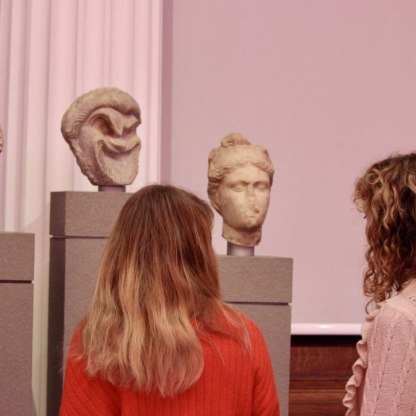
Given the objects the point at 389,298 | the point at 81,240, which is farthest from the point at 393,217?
the point at 81,240

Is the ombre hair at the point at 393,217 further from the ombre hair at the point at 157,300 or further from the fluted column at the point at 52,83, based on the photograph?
the fluted column at the point at 52,83

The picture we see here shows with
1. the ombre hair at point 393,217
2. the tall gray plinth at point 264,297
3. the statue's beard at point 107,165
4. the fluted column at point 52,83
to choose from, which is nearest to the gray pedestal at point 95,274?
the tall gray plinth at point 264,297

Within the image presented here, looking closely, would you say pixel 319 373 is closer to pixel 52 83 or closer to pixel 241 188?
pixel 241 188

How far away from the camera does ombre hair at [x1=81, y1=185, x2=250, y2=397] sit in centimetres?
215

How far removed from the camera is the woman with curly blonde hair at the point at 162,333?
7.08ft

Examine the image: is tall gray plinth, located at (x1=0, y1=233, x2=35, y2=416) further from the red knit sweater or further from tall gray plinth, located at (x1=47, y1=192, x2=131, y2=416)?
the red knit sweater

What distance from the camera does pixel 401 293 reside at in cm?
228

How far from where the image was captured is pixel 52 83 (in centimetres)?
544

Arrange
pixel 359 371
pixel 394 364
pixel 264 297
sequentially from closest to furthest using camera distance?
pixel 394 364, pixel 359 371, pixel 264 297

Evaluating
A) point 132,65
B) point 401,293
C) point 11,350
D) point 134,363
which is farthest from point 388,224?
point 132,65

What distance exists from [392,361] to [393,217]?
361 mm

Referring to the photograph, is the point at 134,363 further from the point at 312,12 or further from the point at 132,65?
the point at 312,12

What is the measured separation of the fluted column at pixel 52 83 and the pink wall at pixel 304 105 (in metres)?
0.71

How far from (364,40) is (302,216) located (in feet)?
4.09
